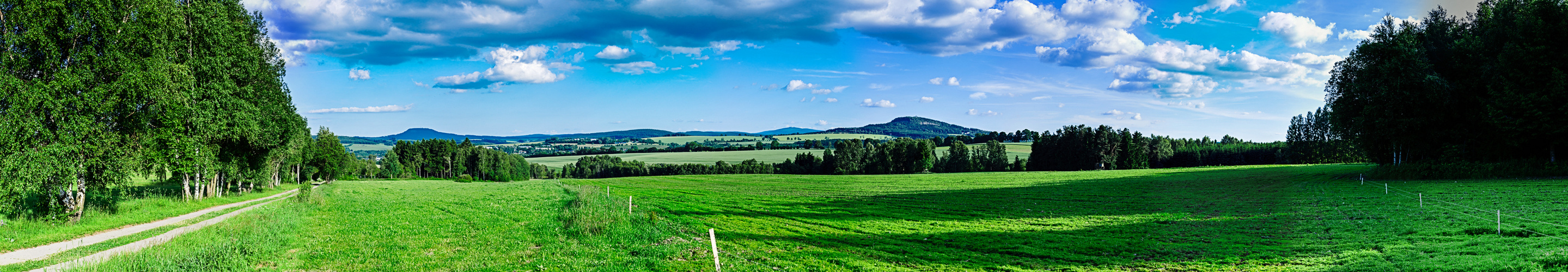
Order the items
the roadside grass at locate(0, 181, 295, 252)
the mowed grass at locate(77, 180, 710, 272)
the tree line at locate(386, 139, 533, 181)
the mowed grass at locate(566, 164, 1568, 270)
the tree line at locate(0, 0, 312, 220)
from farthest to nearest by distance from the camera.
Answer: the tree line at locate(386, 139, 533, 181)
the tree line at locate(0, 0, 312, 220)
the roadside grass at locate(0, 181, 295, 252)
the mowed grass at locate(566, 164, 1568, 270)
the mowed grass at locate(77, 180, 710, 272)

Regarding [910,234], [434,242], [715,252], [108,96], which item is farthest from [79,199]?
[910,234]

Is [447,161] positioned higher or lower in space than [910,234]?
higher

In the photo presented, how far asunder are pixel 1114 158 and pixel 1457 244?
95778 millimetres

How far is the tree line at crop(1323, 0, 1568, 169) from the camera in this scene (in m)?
35.9

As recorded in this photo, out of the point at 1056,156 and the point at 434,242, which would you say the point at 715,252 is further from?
the point at 1056,156

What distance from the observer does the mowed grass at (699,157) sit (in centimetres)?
13775

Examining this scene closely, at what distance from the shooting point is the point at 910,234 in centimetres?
2102

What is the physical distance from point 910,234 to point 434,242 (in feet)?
47.5

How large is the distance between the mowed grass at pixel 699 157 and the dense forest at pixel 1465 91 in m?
94.8

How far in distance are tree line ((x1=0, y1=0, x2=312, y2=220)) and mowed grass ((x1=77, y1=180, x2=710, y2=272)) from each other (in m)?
4.32

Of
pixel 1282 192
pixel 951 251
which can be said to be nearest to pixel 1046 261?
pixel 951 251

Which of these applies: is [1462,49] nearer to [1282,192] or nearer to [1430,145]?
[1430,145]

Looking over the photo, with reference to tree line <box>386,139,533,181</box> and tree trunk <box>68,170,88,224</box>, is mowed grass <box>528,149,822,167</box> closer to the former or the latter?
tree line <box>386,139,533,181</box>

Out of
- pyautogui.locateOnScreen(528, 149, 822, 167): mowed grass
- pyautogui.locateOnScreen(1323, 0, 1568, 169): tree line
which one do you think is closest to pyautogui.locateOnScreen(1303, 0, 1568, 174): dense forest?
pyautogui.locateOnScreen(1323, 0, 1568, 169): tree line
